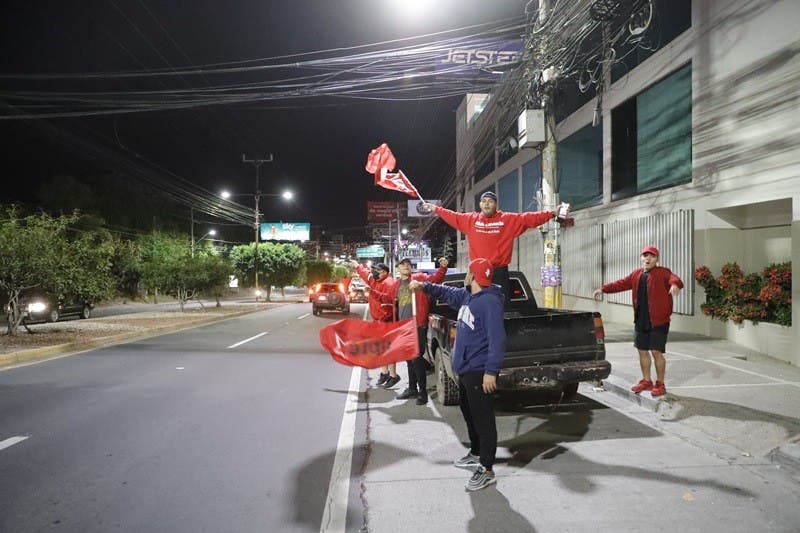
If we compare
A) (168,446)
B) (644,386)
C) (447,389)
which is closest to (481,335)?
(447,389)

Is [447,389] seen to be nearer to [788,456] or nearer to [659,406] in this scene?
[659,406]

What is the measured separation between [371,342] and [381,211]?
68706 millimetres

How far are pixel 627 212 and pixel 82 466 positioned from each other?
1439 cm

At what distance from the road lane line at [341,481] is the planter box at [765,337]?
763 centimetres

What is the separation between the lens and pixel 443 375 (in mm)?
6996

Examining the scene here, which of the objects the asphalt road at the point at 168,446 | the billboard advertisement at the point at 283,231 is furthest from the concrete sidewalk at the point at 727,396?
the billboard advertisement at the point at 283,231

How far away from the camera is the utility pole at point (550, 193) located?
1033cm

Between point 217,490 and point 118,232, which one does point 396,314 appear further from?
point 118,232

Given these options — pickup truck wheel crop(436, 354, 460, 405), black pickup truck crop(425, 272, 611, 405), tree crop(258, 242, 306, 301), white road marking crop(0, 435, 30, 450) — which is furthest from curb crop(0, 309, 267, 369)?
tree crop(258, 242, 306, 301)

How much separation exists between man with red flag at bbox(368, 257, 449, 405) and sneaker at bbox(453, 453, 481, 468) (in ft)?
7.50

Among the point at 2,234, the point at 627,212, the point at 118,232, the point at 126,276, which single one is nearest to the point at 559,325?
the point at 627,212

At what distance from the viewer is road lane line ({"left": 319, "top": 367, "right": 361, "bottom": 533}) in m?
3.64

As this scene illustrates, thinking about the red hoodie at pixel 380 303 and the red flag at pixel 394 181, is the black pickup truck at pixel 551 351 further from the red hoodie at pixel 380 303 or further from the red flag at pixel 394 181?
the red flag at pixel 394 181

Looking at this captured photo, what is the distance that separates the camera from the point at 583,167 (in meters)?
18.8
